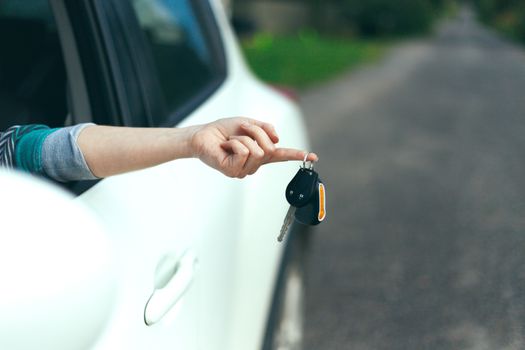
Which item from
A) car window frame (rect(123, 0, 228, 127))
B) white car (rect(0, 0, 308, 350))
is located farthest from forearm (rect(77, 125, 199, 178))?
car window frame (rect(123, 0, 228, 127))

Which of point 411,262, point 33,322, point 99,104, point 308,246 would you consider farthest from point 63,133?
point 411,262

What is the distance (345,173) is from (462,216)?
57.7 inches

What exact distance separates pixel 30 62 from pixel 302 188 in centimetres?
166

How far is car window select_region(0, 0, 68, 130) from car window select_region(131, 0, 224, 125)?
1.01 ft

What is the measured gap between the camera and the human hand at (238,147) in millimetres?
919

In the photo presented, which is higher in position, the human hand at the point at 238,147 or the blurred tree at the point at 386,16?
the human hand at the point at 238,147

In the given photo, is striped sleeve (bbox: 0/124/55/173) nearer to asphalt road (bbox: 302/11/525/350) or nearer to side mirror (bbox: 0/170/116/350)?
side mirror (bbox: 0/170/116/350)

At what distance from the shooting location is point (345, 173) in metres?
5.94

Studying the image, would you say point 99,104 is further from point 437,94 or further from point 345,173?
point 437,94

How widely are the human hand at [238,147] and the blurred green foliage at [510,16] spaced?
3206cm

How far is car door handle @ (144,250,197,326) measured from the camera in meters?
1.13

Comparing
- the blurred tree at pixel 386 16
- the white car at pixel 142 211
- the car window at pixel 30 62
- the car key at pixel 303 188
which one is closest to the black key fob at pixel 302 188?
the car key at pixel 303 188

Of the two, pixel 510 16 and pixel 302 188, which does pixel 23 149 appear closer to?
pixel 302 188

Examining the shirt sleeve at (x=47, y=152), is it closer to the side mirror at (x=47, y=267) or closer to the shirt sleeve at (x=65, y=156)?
the shirt sleeve at (x=65, y=156)
